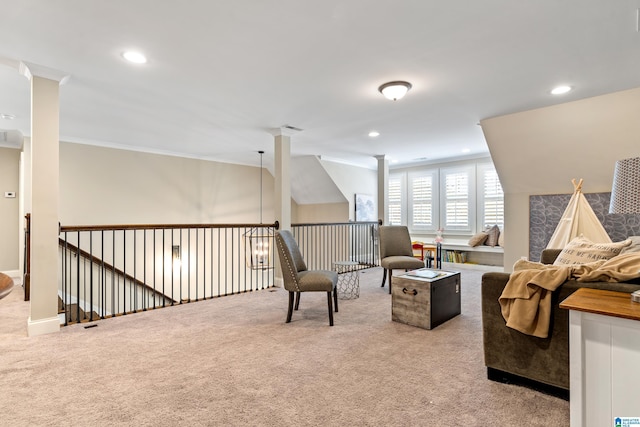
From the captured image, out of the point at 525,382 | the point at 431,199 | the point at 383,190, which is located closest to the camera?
the point at 525,382

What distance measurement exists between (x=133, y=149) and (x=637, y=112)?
7.49 meters

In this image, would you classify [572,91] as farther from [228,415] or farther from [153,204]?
[153,204]

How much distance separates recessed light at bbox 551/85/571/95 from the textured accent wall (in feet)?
6.12

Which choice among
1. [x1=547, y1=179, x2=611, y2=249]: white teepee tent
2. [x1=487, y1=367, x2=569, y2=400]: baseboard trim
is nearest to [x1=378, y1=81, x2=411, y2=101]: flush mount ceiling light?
[x1=487, y1=367, x2=569, y2=400]: baseboard trim

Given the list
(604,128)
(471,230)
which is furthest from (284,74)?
(471,230)

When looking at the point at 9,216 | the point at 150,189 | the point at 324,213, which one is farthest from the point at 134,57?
the point at 324,213

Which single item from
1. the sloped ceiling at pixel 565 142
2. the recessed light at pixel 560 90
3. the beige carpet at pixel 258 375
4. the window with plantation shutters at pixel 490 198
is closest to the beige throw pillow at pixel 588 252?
the beige carpet at pixel 258 375

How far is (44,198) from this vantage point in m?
3.01

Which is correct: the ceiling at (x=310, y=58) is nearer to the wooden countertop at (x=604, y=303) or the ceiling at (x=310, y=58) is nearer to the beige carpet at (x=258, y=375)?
the wooden countertop at (x=604, y=303)

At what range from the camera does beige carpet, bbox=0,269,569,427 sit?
1.78 metres

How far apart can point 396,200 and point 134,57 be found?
6895mm

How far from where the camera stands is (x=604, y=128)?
3.92m

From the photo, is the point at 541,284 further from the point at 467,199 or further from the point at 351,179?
the point at 351,179

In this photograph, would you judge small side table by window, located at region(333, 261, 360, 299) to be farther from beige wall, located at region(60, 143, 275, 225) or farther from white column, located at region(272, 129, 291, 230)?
beige wall, located at region(60, 143, 275, 225)
